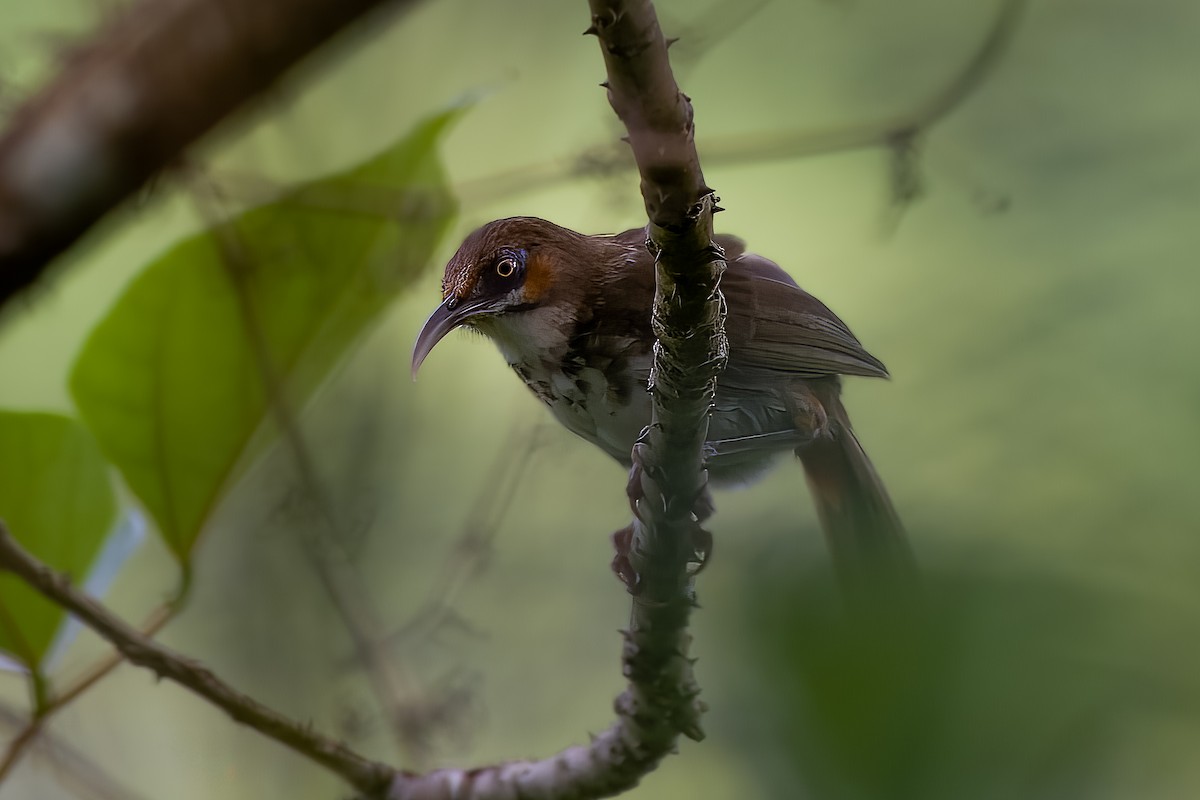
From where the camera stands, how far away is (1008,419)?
2.11 meters

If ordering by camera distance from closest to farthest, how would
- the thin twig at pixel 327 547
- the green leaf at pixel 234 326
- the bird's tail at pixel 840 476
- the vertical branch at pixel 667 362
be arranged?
1. the vertical branch at pixel 667 362
2. the green leaf at pixel 234 326
3. the thin twig at pixel 327 547
4. the bird's tail at pixel 840 476

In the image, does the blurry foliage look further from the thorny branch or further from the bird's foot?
the bird's foot

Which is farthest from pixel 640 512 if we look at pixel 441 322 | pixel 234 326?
pixel 234 326

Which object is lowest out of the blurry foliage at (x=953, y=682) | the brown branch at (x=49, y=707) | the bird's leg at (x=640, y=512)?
the brown branch at (x=49, y=707)

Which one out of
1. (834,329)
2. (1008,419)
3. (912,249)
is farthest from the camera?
(912,249)

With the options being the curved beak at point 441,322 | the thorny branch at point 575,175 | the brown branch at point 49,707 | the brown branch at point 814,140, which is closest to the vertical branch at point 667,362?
the thorny branch at point 575,175

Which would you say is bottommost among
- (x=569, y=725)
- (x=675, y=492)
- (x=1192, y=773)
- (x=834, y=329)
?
(x=569, y=725)

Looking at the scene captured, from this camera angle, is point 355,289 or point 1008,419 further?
point 355,289

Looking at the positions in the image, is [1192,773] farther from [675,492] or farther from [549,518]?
[549,518]

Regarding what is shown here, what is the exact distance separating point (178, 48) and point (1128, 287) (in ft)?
7.06

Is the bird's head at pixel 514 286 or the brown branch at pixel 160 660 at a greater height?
the bird's head at pixel 514 286

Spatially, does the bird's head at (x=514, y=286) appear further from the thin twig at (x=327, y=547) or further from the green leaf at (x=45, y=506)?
the green leaf at (x=45, y=506)

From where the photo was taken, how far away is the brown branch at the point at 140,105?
102 centimetres

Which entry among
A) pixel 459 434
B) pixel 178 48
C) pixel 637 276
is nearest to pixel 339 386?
pixel 459 434
